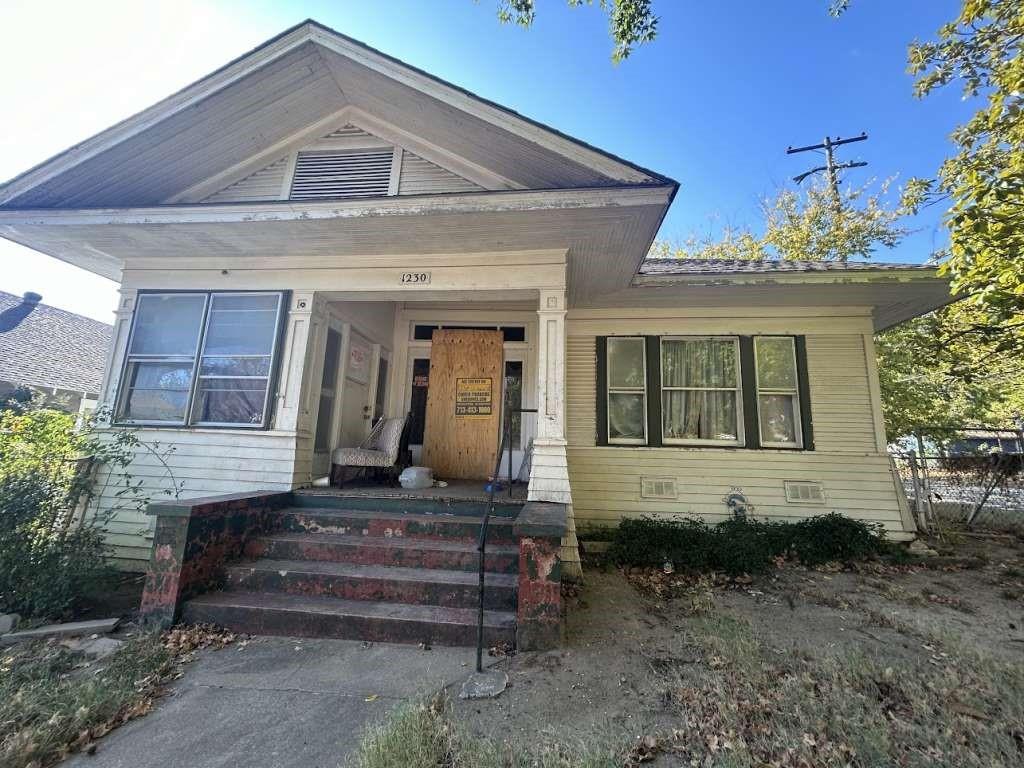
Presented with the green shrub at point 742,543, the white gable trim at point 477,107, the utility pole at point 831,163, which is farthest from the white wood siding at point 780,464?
Answer: the utility pole at point 831,163

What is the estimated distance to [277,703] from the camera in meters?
2.39

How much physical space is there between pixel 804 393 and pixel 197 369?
7.81 m

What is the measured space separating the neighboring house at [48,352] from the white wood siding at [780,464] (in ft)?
42.1

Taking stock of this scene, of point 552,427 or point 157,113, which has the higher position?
point 157,113

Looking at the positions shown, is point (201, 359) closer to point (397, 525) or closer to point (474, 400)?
point (397, 525)

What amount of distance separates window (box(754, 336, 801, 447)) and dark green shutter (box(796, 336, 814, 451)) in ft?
0.15

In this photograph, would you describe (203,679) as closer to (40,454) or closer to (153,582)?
(153,582)

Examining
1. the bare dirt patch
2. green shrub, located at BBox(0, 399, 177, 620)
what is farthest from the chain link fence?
green shrub, located at BBox(0, 399, 177, 620)

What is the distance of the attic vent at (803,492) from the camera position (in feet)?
18.6

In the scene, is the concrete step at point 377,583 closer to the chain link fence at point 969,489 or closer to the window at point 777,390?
the window at point 777,390

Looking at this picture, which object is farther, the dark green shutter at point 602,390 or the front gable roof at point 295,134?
the dark green shutter at point 602,390

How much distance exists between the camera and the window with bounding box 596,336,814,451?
6004mm

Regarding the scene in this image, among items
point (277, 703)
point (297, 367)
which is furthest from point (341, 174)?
point (277, 703)

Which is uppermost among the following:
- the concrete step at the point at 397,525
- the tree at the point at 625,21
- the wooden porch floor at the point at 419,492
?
the tree at the point at 625,21
